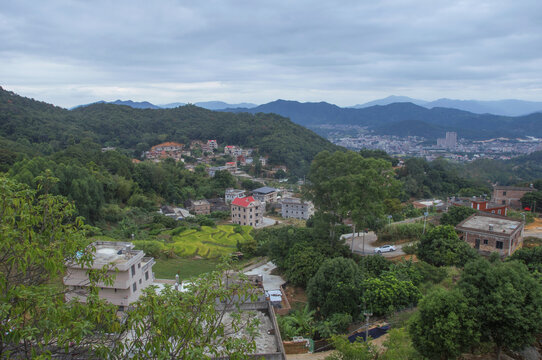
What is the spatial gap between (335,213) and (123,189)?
23.5m

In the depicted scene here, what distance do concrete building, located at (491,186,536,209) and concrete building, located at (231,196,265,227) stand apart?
64.4 ft

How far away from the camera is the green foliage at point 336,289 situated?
38.2ft

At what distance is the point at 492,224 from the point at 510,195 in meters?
17.0

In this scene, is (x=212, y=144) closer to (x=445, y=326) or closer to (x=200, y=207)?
(x=200, y=207)

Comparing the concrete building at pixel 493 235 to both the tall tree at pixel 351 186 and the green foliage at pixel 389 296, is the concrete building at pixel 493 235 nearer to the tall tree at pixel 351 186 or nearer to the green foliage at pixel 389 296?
the tall tree at pixel 351 186

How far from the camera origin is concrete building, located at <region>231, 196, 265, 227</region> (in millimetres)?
34844

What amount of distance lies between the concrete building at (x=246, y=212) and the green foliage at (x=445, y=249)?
2150 cm

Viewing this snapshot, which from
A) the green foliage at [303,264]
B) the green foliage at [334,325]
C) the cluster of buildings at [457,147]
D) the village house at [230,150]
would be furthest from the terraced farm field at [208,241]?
the cluster of buildings at [457,147]

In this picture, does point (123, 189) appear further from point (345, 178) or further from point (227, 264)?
point (227, 264)

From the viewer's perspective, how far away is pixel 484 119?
193500 mm

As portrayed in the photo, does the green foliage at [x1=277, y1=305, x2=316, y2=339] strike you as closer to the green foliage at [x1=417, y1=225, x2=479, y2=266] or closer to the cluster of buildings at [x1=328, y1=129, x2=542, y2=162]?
the green foliage at [x1=417, y1=225, x2=479, y2=266]

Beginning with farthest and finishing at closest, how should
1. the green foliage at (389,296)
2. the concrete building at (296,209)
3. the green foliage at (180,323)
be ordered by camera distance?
the concrete building at (296,209)
the green foliage at (389,296)
the green foliage at (180,323)

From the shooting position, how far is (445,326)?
7.35 meters

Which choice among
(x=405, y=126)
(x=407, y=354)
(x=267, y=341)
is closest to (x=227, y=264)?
(x=267, y=341)
